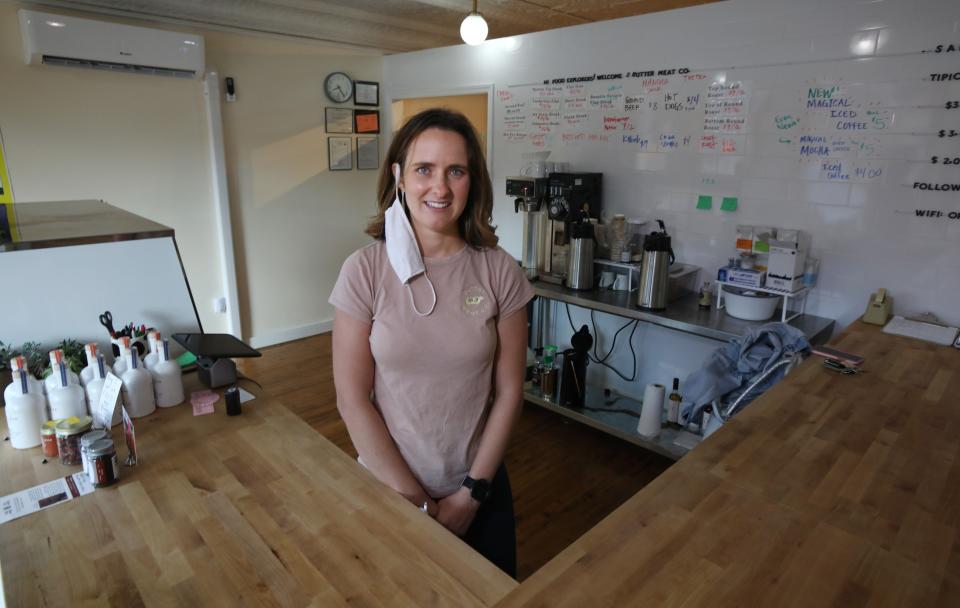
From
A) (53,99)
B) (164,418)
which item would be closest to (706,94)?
(164,418)

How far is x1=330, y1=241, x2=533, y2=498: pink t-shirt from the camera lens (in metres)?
1.29

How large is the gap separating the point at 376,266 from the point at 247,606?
0.70 m

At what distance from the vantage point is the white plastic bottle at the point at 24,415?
1374 millimetres

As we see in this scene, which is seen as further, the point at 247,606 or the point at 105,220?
the point at 105,220

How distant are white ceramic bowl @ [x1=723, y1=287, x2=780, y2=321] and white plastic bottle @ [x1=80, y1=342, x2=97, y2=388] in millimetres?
2477

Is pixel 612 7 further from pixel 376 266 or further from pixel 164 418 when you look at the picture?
pixel 164 418

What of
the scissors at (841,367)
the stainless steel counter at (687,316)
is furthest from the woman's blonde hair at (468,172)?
the stainless steel counter at (687,316)

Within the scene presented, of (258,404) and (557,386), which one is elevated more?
(258,404)

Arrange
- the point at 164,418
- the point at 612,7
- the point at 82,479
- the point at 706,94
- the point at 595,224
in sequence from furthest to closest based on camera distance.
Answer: the point at 612,7
the point at 595,224
the point at 706,94
the point at 164,418
the point at 82,479

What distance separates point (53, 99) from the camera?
3309 mm

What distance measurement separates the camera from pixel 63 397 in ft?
4.71

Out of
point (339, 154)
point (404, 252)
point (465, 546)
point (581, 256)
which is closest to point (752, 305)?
point (581, 256)

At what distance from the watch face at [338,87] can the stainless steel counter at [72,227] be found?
2.65 meters

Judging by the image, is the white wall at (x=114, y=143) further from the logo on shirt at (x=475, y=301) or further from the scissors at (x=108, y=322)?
the logo on shirt at (x=475, y=301)
